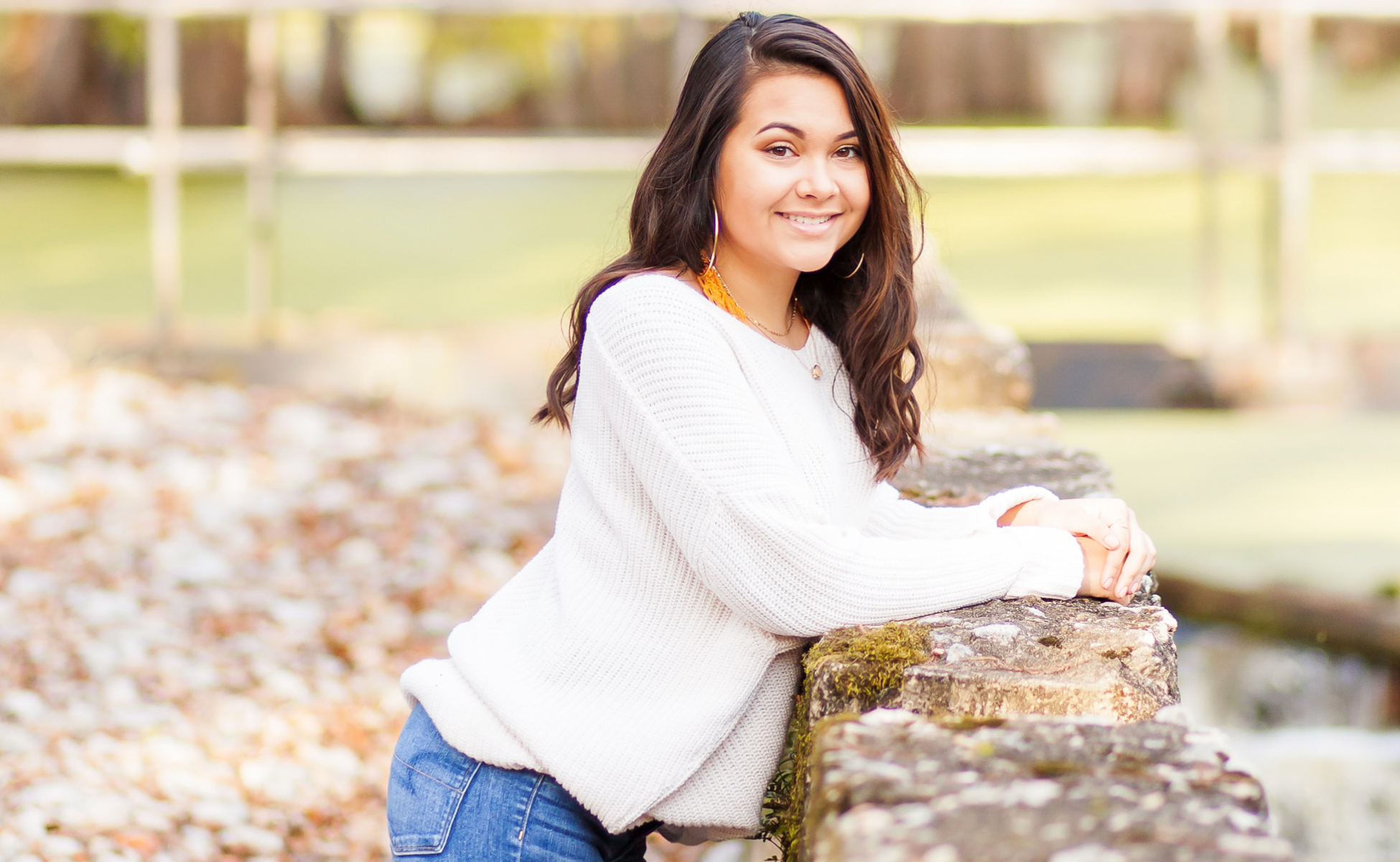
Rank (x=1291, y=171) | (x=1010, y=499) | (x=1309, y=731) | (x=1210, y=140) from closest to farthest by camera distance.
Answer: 1. (x=1010, y=499)
2. (x=1309, y=731)
3. (x=1291, y=171)
4. (x=1210, y=140)

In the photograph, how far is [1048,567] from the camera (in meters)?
1.88

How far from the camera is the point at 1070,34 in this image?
22.7ft

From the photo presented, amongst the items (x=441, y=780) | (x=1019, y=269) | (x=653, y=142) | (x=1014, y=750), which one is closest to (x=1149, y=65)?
(x=1019, y=269)

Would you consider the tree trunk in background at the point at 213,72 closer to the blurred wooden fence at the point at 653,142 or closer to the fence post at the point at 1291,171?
the blurred wooden fence at the point at 653,142

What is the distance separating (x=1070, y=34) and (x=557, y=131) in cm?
264

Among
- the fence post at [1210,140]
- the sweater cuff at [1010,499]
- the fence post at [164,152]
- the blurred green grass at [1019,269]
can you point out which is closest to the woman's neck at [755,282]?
the sweater cuff at [1010,499]

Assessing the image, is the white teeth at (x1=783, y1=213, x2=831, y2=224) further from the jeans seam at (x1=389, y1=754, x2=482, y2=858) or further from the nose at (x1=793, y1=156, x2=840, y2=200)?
the jeans seam at (x1=389, y1=754, x2=482, y2=858)

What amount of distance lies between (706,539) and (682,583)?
0.41ft

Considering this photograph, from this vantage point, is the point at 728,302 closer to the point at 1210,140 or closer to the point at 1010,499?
the point at 1010,499

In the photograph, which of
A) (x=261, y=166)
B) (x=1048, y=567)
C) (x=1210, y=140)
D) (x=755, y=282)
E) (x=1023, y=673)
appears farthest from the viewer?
(x=261, y=166)

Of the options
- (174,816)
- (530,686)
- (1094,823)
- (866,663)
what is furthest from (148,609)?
(1094,823)

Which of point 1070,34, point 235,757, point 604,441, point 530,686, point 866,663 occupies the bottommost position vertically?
point 235,757

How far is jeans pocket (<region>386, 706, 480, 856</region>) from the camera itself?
70.9 inches

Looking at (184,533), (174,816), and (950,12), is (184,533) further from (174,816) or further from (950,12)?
(950,12)
